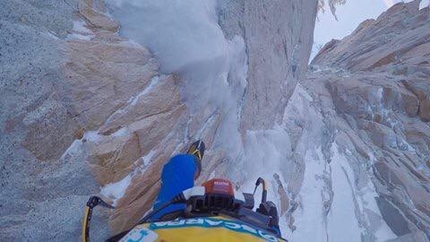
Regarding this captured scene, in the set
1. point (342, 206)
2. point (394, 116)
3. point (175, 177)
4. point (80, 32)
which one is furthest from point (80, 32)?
point (394, 116)

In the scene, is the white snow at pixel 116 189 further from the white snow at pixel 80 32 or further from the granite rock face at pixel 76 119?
the white snow at pixel 80 32

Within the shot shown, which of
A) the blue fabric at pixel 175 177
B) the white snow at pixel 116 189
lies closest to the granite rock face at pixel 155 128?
the white snow at pixel 116 189

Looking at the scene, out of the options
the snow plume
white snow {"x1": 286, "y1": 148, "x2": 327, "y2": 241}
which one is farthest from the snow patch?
white snow {"x1": 286, "y1": 148, "x2": 327, "y2": 241}

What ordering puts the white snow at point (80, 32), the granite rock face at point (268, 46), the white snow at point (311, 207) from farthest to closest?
the white snow at point (311, 207)
the granite rock face at point (268, 46)
the white snow at point (80, 32)

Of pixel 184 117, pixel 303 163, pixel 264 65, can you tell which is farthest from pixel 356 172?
pixel 184 117

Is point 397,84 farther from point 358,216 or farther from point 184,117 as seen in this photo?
point 184,117
